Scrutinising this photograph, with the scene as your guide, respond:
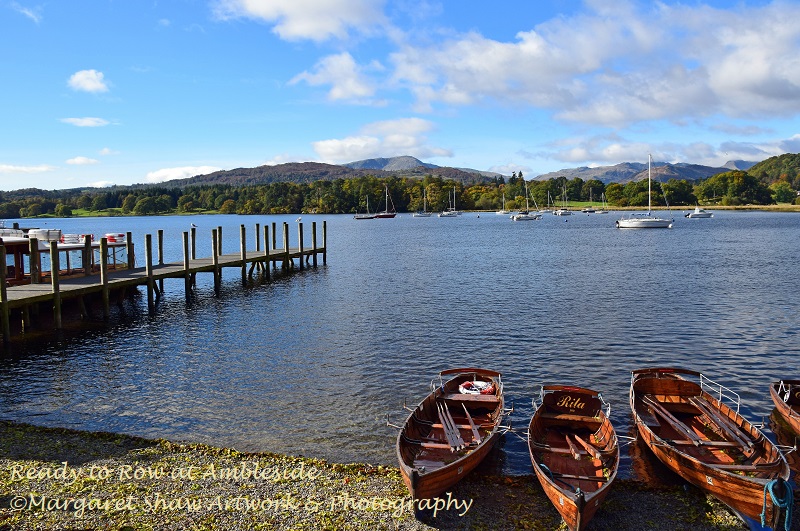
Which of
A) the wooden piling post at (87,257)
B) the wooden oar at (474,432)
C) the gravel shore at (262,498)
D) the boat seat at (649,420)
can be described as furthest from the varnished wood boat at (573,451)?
the wooden piling post at (87,257)

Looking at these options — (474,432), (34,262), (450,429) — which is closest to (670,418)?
(474,432)

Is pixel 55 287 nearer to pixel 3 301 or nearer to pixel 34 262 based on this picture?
pixel 3 301

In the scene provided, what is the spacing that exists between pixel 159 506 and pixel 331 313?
2458 centimetres

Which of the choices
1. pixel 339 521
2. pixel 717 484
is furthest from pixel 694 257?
pixel 339 521

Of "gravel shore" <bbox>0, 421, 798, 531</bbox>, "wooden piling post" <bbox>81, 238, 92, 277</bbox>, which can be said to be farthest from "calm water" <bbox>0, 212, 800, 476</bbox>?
"wooden piling post" <bbox>81, 238, 92, 277</bbox>

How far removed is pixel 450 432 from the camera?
15.7m

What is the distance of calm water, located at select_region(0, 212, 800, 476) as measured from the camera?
1891 cm

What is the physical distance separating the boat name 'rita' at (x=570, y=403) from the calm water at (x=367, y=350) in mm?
1883

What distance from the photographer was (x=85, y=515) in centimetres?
1223

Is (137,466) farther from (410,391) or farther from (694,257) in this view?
(694,257)

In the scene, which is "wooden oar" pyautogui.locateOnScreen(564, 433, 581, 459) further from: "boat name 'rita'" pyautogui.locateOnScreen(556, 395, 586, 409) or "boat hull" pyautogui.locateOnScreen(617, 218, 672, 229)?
"boat hull" pyautogui.locateOnScreen(617, 218, 672, 229)

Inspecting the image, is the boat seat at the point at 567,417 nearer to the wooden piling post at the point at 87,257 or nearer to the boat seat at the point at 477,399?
the boat seat at the point at 477,399

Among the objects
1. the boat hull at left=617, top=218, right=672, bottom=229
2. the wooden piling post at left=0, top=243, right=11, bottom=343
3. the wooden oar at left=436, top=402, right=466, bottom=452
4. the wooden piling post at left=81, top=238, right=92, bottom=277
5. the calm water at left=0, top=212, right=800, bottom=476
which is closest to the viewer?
the wooden oar at left=436, top=402, right=466, bottom=452

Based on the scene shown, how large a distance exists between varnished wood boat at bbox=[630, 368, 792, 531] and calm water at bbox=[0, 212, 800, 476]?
4.29ft
